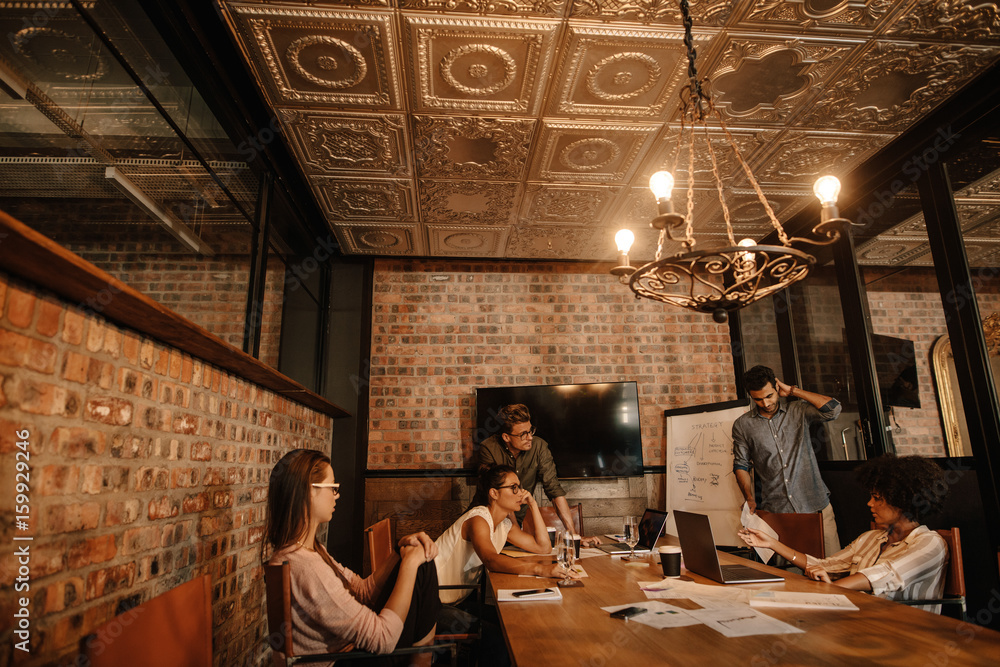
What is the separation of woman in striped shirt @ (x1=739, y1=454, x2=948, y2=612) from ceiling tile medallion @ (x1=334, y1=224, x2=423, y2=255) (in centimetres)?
347

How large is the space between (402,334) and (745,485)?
317 centimetres

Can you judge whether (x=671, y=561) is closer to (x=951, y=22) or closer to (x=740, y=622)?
(x=740, y=622)

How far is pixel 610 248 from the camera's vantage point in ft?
16.2

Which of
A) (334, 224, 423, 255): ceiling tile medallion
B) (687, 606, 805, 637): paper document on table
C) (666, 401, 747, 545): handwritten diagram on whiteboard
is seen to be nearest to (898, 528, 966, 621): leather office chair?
(687, 606, 805, 637): paper document on table

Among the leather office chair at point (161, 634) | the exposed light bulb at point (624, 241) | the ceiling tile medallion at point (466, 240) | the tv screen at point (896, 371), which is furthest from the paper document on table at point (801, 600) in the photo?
the ceiling tile medallion at point (466, 240)

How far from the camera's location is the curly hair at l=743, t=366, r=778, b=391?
11.8 ft

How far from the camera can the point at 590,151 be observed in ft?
11.0

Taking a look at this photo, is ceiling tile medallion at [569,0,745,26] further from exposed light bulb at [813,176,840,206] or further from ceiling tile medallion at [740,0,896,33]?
exposed light bulb at [813,176,840,206]

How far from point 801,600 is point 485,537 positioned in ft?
4.28

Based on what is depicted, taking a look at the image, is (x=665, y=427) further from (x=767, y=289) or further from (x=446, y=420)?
(x=767, y=289)

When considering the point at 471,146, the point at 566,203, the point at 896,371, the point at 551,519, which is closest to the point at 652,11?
the point at 471,146

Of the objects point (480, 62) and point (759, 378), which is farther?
point (759, 378)

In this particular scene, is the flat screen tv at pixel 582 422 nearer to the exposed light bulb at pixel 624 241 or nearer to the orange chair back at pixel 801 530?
the orange chair back at pixel 801 530

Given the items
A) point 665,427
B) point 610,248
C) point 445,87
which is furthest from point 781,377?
point 445,87
